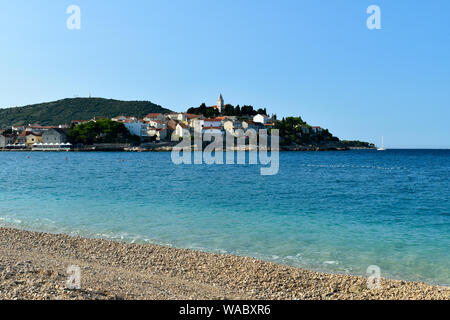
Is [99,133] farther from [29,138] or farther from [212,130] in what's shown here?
[212,130]

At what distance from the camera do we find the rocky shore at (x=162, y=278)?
6098mm

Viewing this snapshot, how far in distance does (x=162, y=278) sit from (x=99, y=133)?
123 metres

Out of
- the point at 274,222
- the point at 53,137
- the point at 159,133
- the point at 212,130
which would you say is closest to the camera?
the point at 274,222

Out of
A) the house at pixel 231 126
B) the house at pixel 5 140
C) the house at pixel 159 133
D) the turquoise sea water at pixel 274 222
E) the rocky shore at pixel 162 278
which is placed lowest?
the turquoise sea water at pixel 274 222

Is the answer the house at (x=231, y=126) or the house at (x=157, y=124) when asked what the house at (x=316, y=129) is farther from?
the house at (x=157, y=124)

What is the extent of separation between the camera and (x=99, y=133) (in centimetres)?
12138

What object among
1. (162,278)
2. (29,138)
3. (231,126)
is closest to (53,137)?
(29,138)

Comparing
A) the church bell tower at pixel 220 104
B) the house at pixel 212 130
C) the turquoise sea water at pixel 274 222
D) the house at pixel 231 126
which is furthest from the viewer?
the church bell tower at pixel 220 104

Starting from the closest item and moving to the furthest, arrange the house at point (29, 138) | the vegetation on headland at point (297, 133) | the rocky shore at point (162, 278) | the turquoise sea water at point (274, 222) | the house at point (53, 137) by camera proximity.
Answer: the rocky shore at point (162, 278), the turquoise sea water at point (274, 222), the house at point (53, 137), the house at point (29, 138), the vegetation on headland at point (297, 133)

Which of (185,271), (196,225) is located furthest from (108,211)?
(185,271)

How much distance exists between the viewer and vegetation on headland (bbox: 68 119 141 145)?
11894 centimetres

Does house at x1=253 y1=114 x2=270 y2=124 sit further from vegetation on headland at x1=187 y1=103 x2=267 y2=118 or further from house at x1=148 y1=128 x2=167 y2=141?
house at x1=148 y1=128 x2=167 y2=141

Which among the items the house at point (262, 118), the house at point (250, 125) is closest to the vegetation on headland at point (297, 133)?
the house at point (262, 118)
